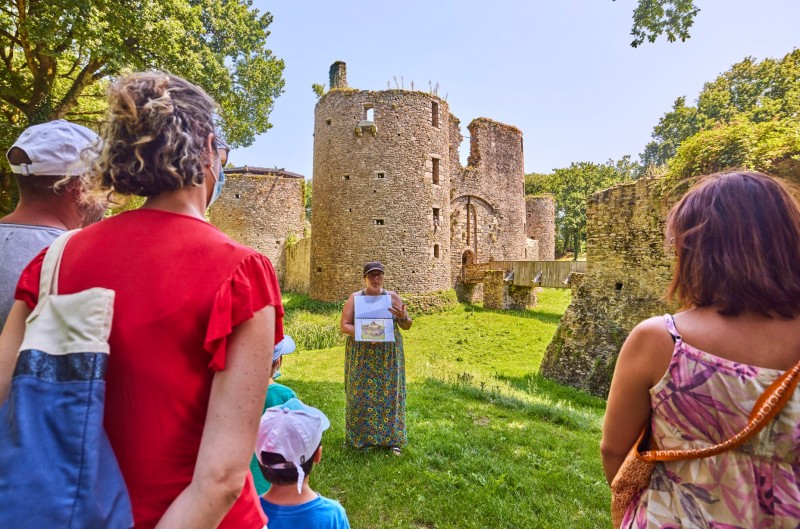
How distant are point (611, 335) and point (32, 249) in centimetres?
932

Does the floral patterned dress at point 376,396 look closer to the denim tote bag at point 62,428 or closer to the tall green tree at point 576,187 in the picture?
the denim tote bag at point 62,428

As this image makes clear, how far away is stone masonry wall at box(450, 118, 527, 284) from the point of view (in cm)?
2166

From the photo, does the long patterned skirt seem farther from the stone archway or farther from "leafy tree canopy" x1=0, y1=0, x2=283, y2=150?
the stone archway

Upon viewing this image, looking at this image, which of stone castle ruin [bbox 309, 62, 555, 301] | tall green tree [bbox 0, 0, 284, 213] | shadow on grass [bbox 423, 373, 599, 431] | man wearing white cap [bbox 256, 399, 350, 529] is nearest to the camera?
man wearing white cap [bbox 256, 399, 350, 529]

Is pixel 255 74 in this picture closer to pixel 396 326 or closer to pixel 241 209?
pixel 396 326

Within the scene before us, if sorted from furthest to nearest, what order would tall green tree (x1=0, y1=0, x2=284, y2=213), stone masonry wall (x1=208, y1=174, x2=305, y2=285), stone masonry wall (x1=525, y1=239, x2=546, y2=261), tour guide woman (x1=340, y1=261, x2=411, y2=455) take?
stone masonry wall (x1=525, y1=239, x2=546, y2=261), stone masonry wall (x1=208, y1=174, x2=305, y2=285), tall green tree (x1=0, y1=0, x2=284, y2=213), tour guide woman (x1=340, y1=261, x2=411, y2=455)

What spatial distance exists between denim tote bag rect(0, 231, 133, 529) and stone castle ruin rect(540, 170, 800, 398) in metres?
8.90

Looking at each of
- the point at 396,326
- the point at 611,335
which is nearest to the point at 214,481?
the point at 396,326

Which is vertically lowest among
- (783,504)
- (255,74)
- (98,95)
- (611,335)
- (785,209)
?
(611,335)

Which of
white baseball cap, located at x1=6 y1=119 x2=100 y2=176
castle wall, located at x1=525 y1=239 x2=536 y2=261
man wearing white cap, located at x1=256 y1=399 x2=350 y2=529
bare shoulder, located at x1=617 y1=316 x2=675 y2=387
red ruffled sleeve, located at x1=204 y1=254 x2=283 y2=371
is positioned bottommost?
man wearing white cap, located at x1=256 y1=399 x2=350 y2=529

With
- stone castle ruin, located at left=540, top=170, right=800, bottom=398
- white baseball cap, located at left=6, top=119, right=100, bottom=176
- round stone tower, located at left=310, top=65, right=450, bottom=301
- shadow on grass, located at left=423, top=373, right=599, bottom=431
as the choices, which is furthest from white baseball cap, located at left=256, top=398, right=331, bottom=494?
round stone tower, located at left=310, top=65, right=450, bottom=301

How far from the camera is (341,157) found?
57.0 feet

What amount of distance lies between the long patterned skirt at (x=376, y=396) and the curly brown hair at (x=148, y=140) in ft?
11.7

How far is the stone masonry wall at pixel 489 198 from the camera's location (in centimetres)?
2166
